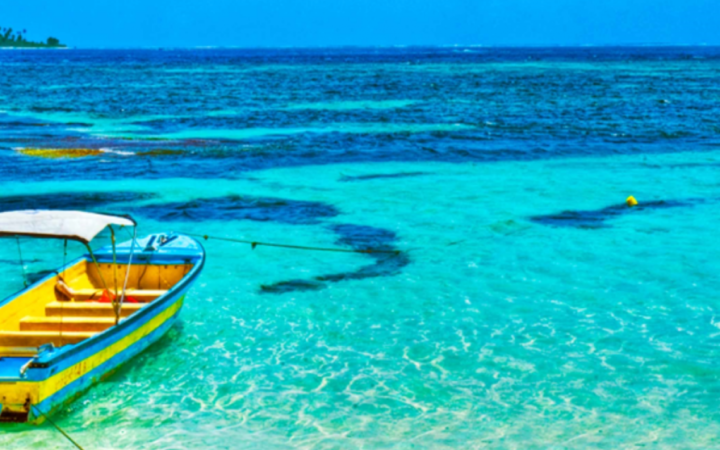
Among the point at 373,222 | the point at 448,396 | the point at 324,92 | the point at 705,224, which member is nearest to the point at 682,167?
the point at 705,224

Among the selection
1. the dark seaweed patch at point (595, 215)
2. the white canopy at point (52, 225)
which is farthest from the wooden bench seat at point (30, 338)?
the dark seaweed patch at point (595, 215)

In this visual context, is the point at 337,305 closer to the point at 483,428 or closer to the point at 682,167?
the point at 483,428

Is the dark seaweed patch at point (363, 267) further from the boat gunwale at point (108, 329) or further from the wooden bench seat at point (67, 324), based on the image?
the wooden bench seat at point (67, 324)

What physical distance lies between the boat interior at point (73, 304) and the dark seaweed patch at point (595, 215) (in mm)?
10434

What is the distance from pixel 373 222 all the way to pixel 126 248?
771 cm

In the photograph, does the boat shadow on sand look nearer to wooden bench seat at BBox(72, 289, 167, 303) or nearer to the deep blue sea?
the deep blue sea

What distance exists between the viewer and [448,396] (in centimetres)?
1080

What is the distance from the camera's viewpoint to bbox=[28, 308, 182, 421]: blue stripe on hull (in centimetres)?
973

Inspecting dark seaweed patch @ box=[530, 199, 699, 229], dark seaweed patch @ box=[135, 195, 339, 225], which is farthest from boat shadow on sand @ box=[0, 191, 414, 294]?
dark seaweed patch @ box=[530, 199, 699, 229]

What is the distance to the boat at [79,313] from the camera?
30.9 feet

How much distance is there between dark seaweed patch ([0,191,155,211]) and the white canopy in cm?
1180

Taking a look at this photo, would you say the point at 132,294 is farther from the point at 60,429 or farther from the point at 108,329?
the point at 60,429

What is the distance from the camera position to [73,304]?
40.1ft

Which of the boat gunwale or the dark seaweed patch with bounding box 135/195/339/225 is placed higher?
the boat gunwale
